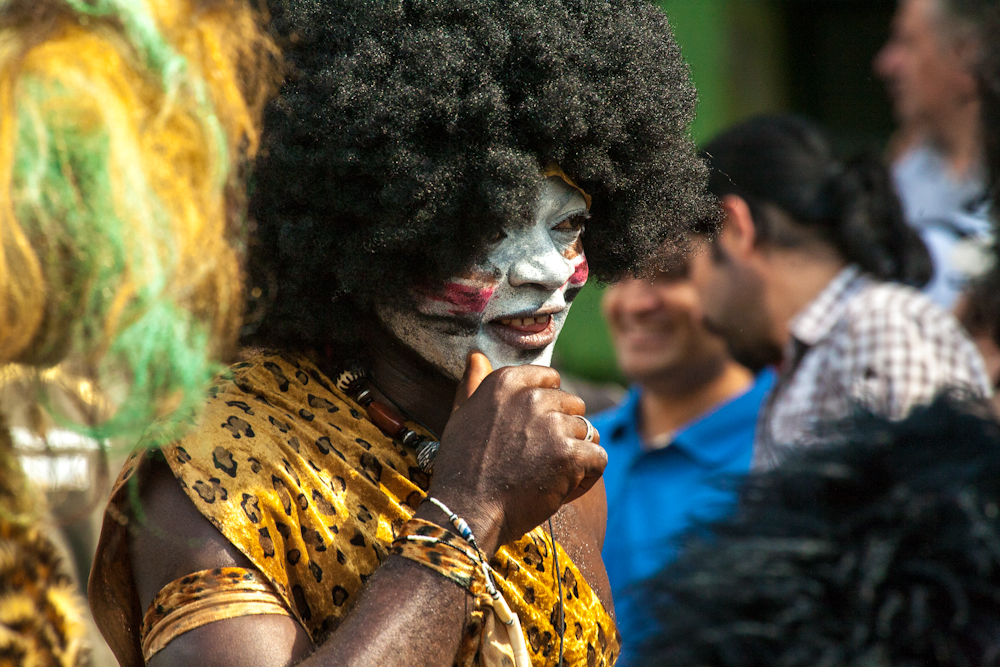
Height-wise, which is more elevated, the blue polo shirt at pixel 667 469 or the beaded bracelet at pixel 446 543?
the beaded bracelet at pixel 446 543

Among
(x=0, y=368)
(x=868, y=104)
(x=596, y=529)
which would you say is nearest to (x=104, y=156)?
(x=0, y=368)

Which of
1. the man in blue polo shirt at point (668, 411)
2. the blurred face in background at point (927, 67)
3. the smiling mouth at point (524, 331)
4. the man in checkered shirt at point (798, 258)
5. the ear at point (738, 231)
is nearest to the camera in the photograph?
the smiling mouth at point (524, 331)

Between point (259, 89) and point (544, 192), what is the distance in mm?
518

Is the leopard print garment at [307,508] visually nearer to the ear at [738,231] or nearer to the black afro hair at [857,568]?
the black afro hair at [857,568]

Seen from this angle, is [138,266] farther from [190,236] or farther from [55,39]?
[55,39]

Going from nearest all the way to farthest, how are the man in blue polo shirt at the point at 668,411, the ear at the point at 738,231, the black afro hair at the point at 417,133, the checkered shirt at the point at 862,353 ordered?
the black afro hair at the point at 417,133
the checkered shirt at the point at 862,353
the ear at the point at 738,231
the man in blue polo shirt at the point at 668,411

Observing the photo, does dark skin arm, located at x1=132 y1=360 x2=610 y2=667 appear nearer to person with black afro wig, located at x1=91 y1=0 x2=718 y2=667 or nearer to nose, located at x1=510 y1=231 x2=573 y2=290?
person with black afro wig, located at x1=91 y1=0 x2=718 y2=667

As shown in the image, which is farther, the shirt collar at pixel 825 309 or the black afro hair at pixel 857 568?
the shirt collar at pixel 825 309

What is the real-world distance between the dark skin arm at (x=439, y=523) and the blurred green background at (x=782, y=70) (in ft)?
16.4

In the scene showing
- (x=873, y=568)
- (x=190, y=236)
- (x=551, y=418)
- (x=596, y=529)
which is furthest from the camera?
(x=596, y=529)

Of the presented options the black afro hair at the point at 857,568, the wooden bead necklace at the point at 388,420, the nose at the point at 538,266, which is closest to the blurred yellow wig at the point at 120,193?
the wooden bead necklace at the point at 388,420

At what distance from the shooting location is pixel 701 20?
22.6 ft

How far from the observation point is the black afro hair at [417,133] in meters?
1.87

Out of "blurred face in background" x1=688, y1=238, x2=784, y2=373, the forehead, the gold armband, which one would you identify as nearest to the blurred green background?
the forehead
